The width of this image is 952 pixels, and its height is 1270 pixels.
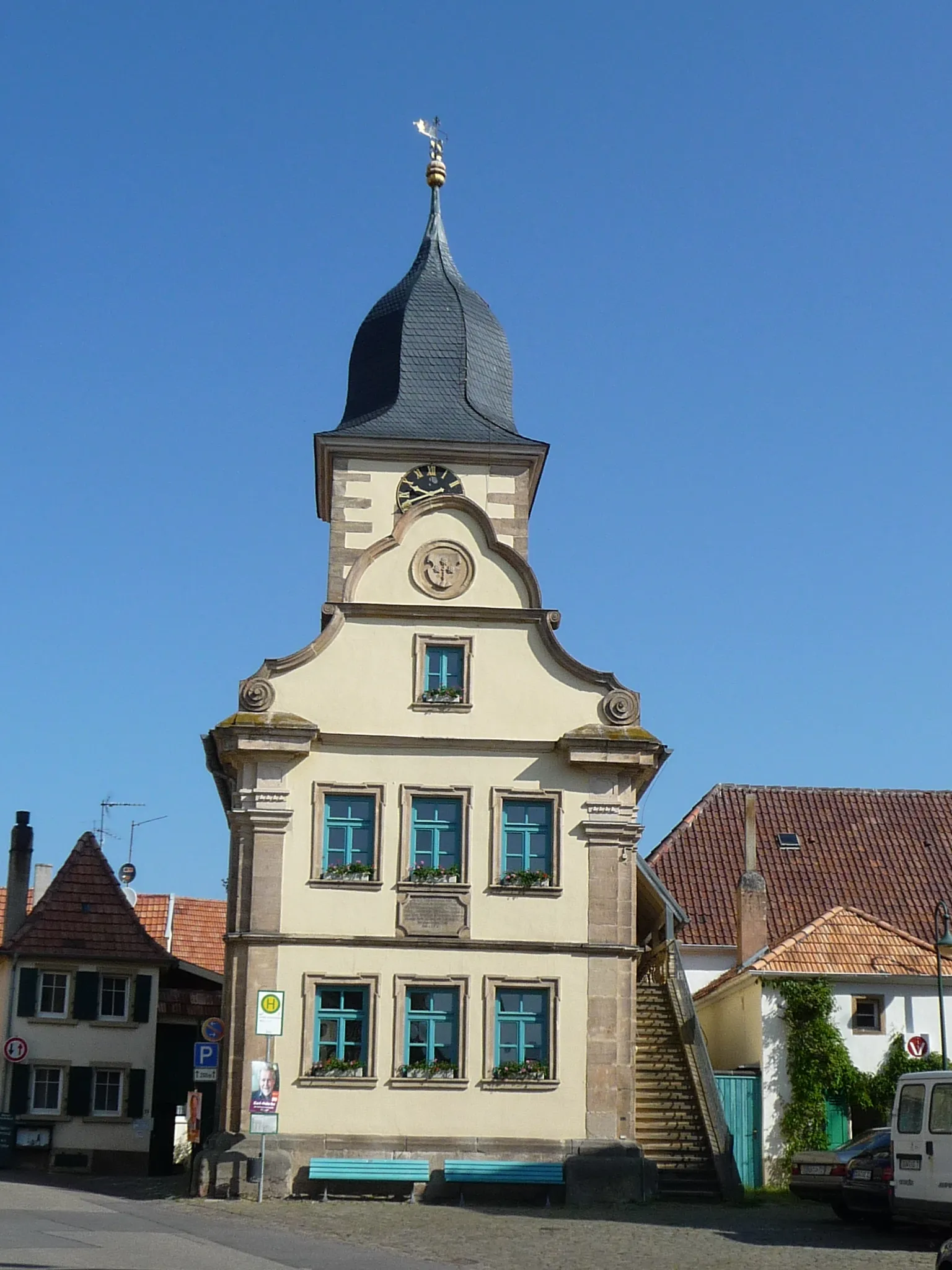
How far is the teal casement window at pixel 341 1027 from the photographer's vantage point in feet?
91.6

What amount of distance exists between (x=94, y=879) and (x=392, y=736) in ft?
45.6

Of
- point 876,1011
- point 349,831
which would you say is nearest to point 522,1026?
point 349,831

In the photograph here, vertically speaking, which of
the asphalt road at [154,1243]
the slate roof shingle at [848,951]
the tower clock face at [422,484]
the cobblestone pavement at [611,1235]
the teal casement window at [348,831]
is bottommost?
the cobblestone pavement at [611,1235]

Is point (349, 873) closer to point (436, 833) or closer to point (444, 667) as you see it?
point (436, 833)

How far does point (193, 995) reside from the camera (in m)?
39.9

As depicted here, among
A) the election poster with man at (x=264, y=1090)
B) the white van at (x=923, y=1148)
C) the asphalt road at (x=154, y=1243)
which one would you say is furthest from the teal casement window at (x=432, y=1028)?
the white van at (x=923, y=1148)

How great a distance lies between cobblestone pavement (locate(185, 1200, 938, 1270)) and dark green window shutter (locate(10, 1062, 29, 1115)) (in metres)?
12.6

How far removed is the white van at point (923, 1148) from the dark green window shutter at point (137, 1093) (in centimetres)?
2170

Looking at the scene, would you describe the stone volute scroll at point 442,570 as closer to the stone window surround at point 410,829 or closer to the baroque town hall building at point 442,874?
the baroque town hall building at point 442,874

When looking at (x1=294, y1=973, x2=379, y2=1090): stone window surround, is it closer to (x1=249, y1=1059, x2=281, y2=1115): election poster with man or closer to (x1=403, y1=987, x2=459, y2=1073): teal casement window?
(x1=403, y1=987, x2=459, y2=1073): teal casement window

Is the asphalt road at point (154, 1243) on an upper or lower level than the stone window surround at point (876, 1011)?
lower

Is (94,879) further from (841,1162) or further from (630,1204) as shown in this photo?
(841,1162)

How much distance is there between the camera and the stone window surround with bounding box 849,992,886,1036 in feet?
111

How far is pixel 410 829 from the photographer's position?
2895 cm
